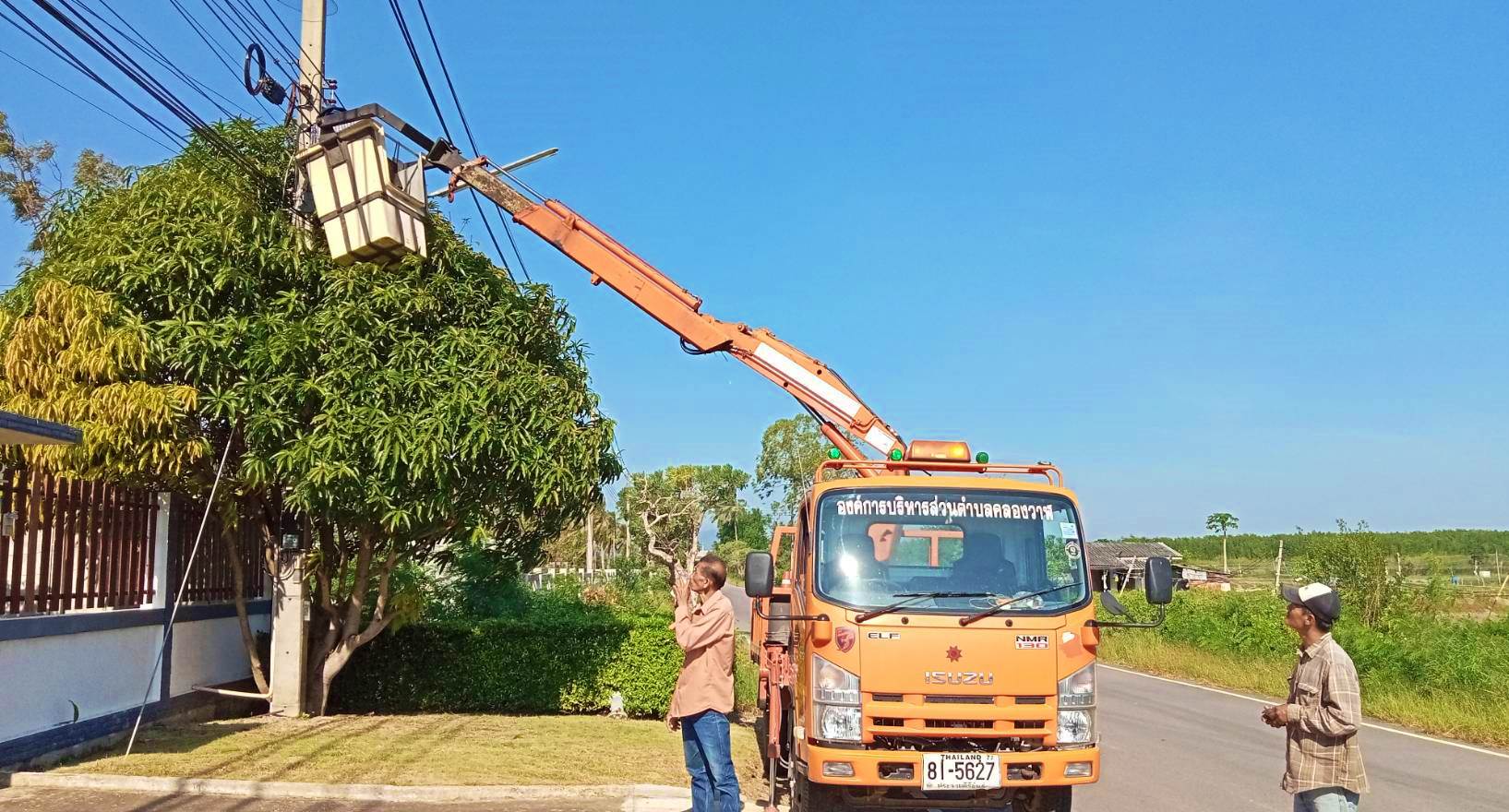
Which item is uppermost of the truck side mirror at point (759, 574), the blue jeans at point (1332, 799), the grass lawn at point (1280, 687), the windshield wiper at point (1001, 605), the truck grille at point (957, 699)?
the truck side mirror at point (759, 574)

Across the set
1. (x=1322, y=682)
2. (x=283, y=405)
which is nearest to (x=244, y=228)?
(x=283, y=405)

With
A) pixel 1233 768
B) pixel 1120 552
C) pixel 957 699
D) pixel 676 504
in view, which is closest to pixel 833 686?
pixel 957 699

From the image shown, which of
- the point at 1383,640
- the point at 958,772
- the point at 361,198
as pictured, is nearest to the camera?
the point at 958,772

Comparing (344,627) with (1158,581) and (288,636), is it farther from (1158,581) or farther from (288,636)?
(1158,581)

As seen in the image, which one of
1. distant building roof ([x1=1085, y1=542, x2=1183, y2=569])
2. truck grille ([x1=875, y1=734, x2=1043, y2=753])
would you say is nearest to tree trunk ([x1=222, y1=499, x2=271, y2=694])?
truck grille ([x1=875, y1=734, x2=1043, y2=753])

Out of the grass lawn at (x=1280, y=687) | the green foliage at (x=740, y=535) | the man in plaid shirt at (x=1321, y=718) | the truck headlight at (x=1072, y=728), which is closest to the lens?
the man in plaid shirt at (x=1321, y=718)

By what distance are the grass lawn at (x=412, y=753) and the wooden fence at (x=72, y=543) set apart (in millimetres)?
1295

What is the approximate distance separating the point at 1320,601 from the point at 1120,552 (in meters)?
54.5

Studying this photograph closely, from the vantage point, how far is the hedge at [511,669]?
43.9 feet

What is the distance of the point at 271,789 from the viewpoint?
8070 millimetres

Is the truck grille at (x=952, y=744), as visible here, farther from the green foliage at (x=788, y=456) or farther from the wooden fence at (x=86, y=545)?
the green foliage at (x=788, y=456)

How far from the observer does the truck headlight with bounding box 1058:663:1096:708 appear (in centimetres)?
695

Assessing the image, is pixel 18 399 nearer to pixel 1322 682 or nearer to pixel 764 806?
pixel 764 806

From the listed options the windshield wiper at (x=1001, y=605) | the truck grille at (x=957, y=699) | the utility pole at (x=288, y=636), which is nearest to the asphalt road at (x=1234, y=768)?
the windshield wiper at (x=1001, y=605)
